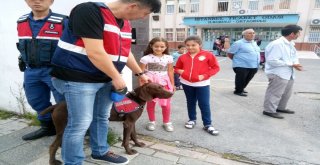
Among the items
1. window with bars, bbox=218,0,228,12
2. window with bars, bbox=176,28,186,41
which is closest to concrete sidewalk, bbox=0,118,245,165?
window with bars, bbox=218,0,228,12

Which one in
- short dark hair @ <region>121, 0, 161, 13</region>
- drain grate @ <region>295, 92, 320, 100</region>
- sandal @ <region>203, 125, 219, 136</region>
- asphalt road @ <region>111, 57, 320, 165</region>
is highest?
short dark hair @ <region>121, 0, 161, 13</region>

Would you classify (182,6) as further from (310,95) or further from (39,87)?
(39,87)

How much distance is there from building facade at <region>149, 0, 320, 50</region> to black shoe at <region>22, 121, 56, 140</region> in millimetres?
21096

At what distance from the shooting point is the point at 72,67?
2.04 metres

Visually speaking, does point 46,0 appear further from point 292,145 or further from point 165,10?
point 165,10

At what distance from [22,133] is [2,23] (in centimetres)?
178

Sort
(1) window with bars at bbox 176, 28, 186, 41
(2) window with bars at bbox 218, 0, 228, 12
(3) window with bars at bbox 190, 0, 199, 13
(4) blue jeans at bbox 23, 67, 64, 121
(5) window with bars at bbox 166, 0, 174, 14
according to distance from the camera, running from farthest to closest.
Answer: (5) window with bars at bbox 166, 0, 174, 14 → (1) window with bars at bbox 176, 28, 186, 41 → (3) window with bars at bbox 190, 0, 199, 13 → (2) window with bars at bbox 218, 0, 228, 12 → (4) blue jeans at bbox 23, 67, 64, 121

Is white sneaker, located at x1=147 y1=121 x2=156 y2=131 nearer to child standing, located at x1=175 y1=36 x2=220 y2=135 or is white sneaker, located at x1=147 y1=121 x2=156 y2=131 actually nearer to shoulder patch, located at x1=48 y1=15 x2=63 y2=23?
child standing, located at x1=175 y1=36 x2=220 y2=135

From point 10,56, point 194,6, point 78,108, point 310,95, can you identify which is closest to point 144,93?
point 78,108

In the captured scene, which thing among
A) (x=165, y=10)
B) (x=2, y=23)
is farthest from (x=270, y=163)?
(x=165, y=10)

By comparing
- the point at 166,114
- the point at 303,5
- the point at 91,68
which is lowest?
the point at 166,114

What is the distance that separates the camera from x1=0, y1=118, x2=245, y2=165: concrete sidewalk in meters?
2.82

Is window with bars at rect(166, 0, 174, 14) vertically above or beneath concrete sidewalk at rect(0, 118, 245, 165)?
above

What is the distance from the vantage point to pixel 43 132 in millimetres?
3367
